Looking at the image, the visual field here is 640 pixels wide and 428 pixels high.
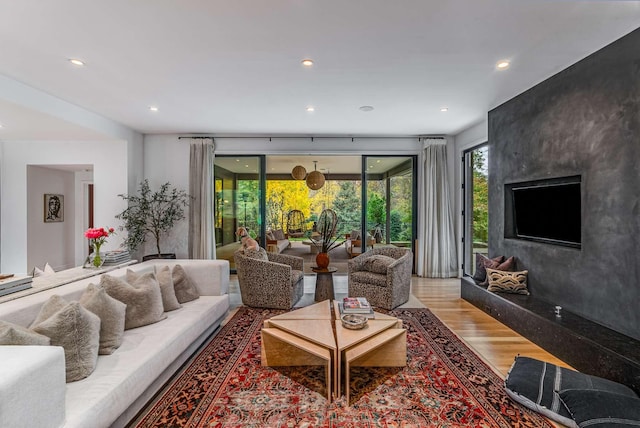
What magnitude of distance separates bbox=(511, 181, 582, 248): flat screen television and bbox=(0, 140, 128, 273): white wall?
20.1ft

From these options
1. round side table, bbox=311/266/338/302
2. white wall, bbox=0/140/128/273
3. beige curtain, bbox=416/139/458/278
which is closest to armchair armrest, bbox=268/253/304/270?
round side table, bbox=311/266/338/302

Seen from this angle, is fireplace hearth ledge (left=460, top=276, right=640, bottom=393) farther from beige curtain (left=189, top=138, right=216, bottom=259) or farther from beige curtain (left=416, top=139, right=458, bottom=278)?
beige curtain (left=189, top=138, right=216, bottom=259)

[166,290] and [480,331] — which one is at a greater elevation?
[166,290]

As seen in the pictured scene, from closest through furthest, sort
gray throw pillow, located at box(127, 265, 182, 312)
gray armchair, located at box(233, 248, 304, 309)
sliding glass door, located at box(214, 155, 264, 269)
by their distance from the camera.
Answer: gray throw pillow, located at box(127, 265, 182, 312), gray armchair, located at box(233, 248, 304, 309), sliding glass door, located at box(214, 155, 264, 269)

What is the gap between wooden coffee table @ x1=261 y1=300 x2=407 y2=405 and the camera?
2.29 metres

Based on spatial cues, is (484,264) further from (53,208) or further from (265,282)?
(53,208)

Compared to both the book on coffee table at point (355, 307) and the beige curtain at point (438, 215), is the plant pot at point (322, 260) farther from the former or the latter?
the beige curtain at point (438, 215)

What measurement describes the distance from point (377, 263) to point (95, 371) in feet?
10.7

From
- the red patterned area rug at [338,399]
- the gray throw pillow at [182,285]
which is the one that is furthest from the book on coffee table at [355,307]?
the gray throw pillow at [182,285]

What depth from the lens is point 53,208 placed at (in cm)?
634

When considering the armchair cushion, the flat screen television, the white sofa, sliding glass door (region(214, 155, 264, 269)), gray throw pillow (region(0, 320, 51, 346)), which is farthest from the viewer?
sliding glass door (region(214, 155, 264, 269))

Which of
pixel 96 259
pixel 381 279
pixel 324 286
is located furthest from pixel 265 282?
pixel 96 259

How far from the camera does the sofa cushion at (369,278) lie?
421cm

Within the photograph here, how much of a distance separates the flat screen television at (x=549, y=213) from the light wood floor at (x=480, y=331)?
3.66 feet
